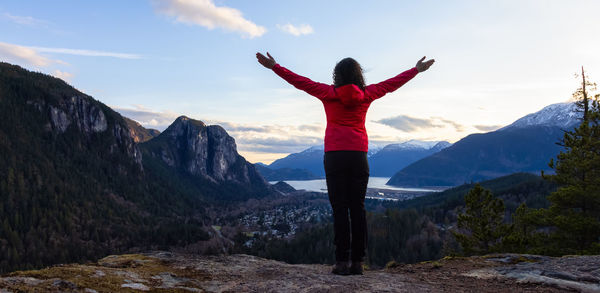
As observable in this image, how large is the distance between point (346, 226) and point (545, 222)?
2530 centimetres

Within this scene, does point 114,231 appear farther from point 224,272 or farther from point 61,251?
point 224,272

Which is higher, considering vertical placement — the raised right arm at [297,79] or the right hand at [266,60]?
the right hand at [266,60]

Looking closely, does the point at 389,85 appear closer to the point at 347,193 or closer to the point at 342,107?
the point at 342,107

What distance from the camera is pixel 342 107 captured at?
23.6ft

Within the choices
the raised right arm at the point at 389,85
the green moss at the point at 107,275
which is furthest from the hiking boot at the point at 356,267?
the raised right arm at the point at 389,85

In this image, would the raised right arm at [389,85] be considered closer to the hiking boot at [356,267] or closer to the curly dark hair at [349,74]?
the curly dark hair at [349,74]

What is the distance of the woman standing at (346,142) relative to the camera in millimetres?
7027

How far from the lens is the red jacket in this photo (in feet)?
23.1

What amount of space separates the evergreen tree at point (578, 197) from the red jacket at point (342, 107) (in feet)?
73.9

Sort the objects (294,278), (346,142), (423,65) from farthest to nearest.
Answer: (423,65) < (294,278) < (346,142)

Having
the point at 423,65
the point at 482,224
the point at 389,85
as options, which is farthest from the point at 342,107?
the point at 482,224

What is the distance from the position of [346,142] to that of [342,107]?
2.65 ft

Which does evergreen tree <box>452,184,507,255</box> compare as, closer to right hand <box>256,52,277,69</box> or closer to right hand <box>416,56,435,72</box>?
right hand <box>416,56,435,72</box>

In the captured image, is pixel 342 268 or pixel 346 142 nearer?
pixel 346 142
